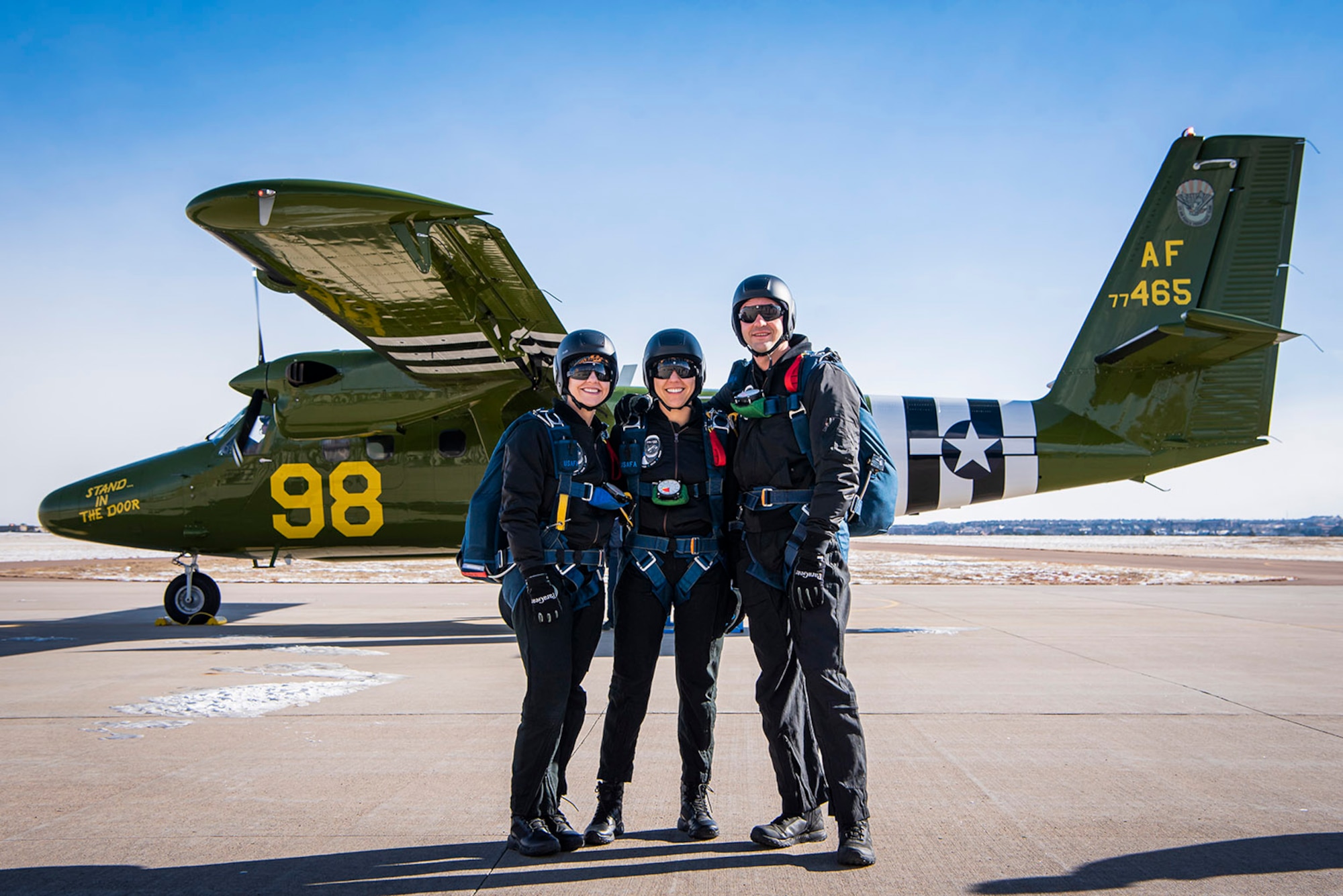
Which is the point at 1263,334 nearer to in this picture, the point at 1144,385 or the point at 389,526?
the point at 1144,385

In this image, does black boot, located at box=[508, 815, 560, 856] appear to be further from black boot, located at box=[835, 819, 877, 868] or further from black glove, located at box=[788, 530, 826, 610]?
black glove, located at box=[788, 530, 826, 610]

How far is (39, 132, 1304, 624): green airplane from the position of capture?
34.0ft

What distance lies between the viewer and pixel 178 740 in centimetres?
498

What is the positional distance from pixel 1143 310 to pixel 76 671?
1228cm

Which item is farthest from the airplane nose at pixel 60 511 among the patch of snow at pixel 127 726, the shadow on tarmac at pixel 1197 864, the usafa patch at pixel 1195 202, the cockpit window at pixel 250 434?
the usafa patch at pixel 1195 202

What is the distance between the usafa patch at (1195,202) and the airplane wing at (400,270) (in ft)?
25.9

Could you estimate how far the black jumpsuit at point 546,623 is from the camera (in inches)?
136

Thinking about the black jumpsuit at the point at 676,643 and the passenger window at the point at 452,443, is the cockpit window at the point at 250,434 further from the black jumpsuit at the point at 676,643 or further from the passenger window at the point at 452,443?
the black jumpsuit at the point at 676,643

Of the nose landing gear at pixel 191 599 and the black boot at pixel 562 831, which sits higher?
the black boot at pixel 562 831

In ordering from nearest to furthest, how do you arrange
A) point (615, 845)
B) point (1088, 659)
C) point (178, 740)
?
1. point (615, 845)
2. point (178, 740)
3. point (1088, 659)

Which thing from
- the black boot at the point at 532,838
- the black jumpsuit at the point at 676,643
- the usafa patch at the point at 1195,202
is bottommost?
the black boot at the point at 532,838

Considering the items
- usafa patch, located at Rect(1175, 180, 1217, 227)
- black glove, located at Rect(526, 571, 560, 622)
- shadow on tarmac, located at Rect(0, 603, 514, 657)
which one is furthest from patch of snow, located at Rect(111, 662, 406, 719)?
usafa patch, located at Rect(1175, 180, 1217, 227)

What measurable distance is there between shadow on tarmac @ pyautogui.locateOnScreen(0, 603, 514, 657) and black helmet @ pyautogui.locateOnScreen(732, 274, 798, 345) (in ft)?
22.4

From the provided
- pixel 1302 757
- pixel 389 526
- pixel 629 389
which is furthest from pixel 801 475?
pixel 389 526
